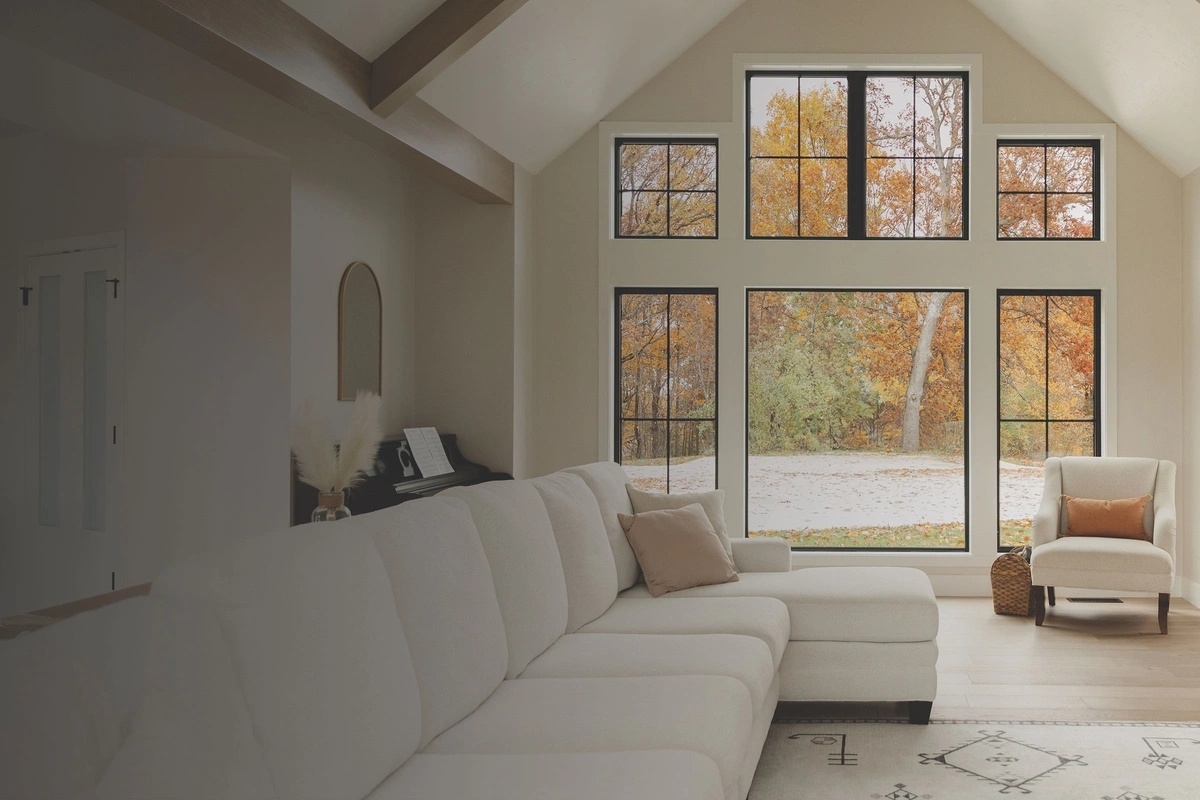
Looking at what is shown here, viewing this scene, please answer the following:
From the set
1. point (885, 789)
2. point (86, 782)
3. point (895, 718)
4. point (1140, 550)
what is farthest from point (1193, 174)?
point (86, 782)

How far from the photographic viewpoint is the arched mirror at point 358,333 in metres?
5.06

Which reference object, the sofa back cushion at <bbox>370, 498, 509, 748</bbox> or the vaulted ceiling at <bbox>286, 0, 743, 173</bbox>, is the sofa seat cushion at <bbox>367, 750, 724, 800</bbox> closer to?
the sofa back cushion at <bbox>370, 498, 509, 748</bbox>

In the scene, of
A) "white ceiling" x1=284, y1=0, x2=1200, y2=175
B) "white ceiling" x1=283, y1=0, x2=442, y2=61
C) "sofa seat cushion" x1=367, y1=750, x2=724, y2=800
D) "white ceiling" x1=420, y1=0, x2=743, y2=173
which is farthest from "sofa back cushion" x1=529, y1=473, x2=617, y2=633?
"white ceiling" x1=420, y1=0, x2=743, y2=173

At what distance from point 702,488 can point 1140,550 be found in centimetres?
260

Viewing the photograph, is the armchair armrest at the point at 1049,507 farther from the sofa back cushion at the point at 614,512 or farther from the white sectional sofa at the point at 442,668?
the sofa back cushion at the point at 614,512

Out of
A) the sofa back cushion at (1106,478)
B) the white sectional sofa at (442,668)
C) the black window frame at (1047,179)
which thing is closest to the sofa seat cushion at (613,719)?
the white sectional sofa at (442,668)

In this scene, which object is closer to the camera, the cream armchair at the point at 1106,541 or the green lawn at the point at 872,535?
the cream armchair at the point at 1106,541

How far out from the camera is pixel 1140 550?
5309mm

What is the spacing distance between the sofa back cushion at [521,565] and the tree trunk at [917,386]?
441cm

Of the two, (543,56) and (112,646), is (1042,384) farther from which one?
(112,646)

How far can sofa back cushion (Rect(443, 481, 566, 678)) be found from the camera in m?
2.82

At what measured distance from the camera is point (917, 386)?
277 inches

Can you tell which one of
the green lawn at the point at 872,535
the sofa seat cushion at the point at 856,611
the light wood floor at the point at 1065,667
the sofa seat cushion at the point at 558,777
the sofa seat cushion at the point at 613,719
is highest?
the sofa seat cushion at the point at 558,777

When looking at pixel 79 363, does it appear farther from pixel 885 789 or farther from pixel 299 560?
pixel 885 789
